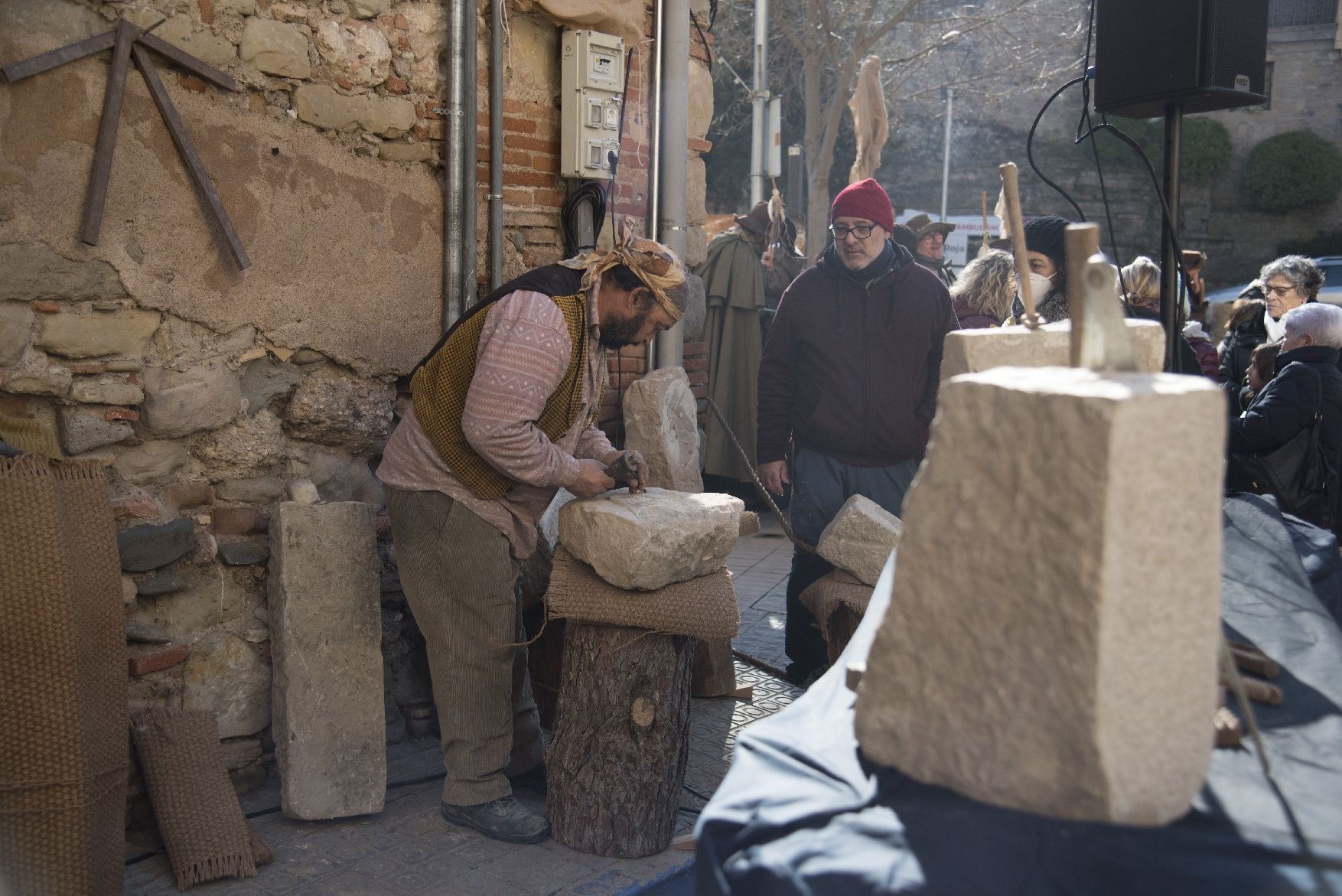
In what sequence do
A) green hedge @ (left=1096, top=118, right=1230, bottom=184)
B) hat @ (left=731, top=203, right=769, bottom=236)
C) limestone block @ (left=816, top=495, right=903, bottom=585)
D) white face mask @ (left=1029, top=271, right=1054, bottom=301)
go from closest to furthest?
white face mask @ (left=1029, top=271, right=1054, bottom=301) → limestone block @ (left=816, top=495, right=903, bottom=585) → hat @ (left=731, top=203, right=769, bottom=236) → green hedge @ (left=1096, top=118, right=1230, bottom=184)

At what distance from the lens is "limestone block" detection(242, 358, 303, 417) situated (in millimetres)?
3678

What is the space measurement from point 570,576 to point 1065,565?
2.11 meters

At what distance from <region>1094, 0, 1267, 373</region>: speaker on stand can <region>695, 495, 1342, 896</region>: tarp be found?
5.92 feet

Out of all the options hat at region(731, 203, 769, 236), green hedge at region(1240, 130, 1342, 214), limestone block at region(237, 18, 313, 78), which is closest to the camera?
limestone block at region(237, 18, 313, 78)

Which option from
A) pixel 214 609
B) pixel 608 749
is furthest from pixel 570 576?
pixel 214 609

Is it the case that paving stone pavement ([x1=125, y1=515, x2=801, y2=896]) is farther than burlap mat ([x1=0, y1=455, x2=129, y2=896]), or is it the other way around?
paving stone pavement ([x1=125, y1=515, x2=801, y2=896])

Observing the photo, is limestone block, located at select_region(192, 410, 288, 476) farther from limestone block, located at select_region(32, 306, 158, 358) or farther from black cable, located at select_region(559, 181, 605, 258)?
black cable, located at select_region(559, 181, 605, 258)

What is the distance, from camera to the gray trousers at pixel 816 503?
180 inches

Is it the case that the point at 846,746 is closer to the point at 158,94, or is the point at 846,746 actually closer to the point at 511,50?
the point at 158,94

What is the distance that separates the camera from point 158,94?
10.9 feet

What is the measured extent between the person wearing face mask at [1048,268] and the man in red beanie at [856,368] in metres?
0.53

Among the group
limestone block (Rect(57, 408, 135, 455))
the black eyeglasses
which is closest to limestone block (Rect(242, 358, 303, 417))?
limestone block (Rect(57, 408, 135, 455))

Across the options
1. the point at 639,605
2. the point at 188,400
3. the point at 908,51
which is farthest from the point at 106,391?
the point at 908,51

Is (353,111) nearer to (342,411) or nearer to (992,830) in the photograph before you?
(342,411)
